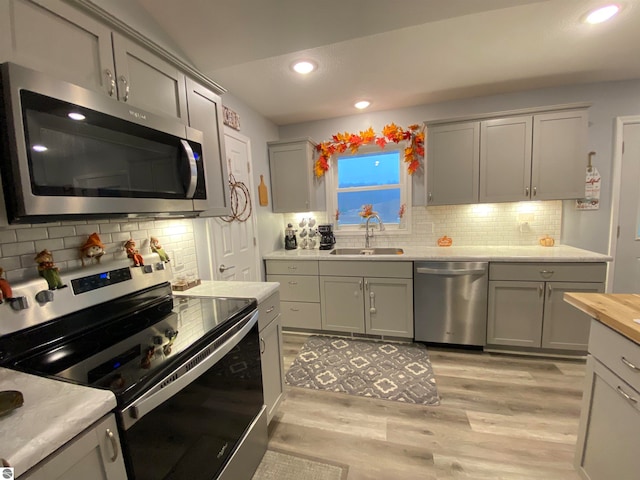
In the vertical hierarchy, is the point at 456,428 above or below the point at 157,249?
below

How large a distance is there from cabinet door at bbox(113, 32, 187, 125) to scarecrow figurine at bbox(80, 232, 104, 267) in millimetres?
637

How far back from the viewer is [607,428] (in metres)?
1.12

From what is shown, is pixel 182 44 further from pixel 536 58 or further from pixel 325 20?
pixel 536 58

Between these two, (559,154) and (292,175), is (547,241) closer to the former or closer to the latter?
(559,154)

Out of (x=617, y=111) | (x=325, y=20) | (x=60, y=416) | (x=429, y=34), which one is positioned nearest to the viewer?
(x=60, y=416)

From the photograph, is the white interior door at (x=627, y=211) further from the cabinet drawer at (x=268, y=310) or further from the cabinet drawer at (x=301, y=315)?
the cabinet drawer at (x=268, y=310)

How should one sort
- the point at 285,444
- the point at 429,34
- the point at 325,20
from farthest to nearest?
the point at 429,34, the point at 285,444, the point at 325,20

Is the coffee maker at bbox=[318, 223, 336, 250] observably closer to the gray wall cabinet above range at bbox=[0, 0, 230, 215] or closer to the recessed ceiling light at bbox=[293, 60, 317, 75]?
the recessed ceiling light at bbox=[293, 60, 317, 75]

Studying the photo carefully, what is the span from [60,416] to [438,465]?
65.9 inches

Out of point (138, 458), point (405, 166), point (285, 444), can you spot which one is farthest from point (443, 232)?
point (138, 458)

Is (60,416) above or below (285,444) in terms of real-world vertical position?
above

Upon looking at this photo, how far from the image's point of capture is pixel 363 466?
147 centimetres

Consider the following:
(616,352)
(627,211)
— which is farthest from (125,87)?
(627,211)

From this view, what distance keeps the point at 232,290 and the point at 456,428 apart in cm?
161
